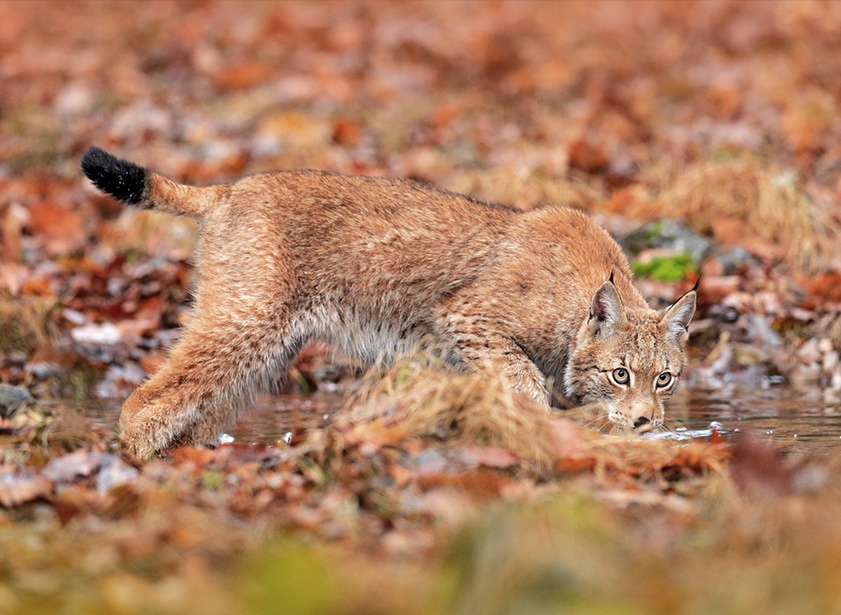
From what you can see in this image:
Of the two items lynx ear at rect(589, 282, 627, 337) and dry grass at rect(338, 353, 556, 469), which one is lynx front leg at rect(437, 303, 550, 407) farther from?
dry grass at rect(338, 353, 556, 469)

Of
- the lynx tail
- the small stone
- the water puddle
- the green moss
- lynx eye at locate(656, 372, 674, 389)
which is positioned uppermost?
the lynx tail

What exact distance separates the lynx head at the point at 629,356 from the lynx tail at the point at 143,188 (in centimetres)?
209

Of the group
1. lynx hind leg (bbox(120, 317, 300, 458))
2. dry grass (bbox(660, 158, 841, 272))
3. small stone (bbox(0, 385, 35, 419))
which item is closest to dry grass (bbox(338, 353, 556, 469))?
lynx hind leg (bbox(120, 317, 300, 458))

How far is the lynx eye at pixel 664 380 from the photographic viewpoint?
5680 mm

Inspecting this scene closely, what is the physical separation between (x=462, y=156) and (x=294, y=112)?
2289mm

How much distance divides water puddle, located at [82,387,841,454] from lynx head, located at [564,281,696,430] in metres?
0.18

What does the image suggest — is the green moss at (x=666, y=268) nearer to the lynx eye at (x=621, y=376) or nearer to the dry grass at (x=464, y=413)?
the lynx eye at (x=621, y=376)

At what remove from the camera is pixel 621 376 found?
5.67m

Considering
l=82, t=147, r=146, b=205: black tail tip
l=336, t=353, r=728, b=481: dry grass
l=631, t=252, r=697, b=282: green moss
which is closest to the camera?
l=336, t=353, r=728, b=481: dry grass

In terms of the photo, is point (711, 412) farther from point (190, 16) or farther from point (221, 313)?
point (190, 16)

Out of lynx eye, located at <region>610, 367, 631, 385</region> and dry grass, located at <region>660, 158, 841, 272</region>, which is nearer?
lynx eye, located at <region>610, 367, 631, 385</region>

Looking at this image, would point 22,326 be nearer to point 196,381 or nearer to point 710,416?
point 196,381

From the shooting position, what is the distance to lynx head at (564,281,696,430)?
5582 millimetres

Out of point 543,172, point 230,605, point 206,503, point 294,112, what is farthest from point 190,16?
point 230,605
